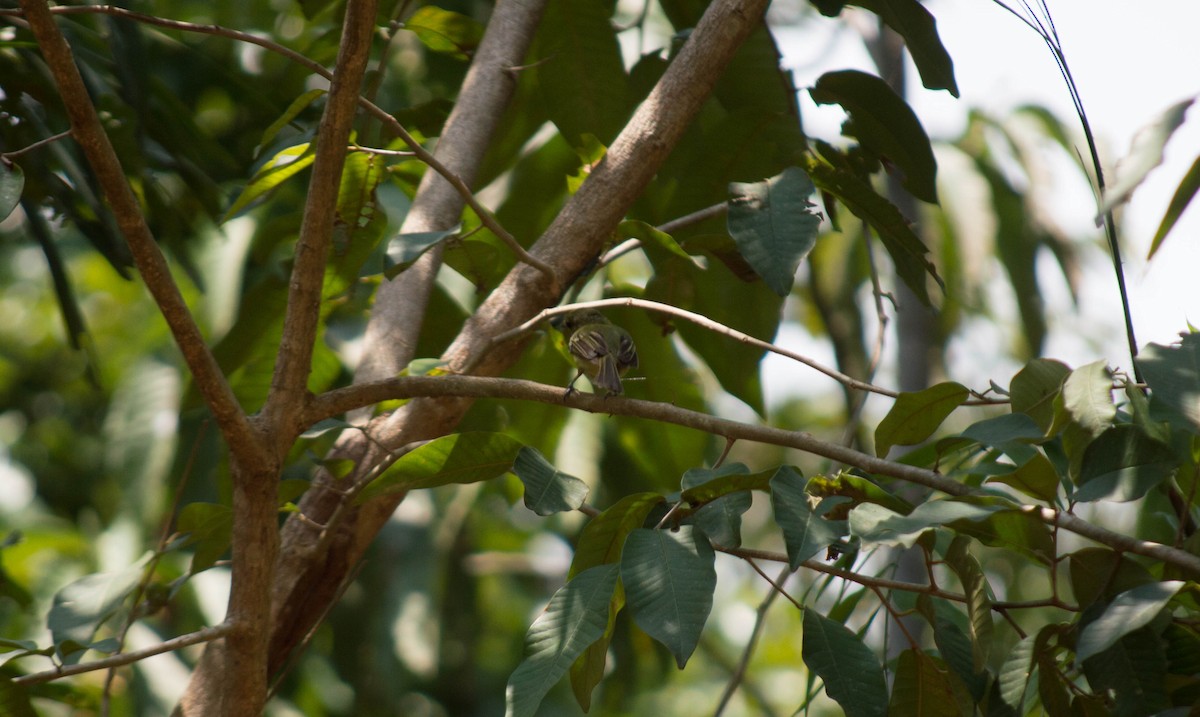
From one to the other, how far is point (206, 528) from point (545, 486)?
2.18 feet

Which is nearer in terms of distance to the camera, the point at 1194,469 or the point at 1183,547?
the point at 1183,547

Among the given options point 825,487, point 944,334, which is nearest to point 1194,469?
point 825,487

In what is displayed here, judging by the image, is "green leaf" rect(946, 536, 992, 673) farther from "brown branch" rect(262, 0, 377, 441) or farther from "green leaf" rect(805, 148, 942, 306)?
"brown branch" rect(262, 0, 377, 441)

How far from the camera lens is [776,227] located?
4.99 feet

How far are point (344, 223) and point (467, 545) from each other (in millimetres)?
3332

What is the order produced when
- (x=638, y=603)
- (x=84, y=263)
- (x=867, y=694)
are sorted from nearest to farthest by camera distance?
1. (x=638, y=603)
2. (x=867, y=694)
3. (x=84, y=263)

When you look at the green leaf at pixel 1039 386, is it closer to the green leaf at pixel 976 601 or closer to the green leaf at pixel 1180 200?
the green leaf at pixel 976 601

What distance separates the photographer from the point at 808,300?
553cm

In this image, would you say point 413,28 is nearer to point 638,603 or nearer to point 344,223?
point 344,223

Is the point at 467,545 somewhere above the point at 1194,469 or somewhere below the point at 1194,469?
below

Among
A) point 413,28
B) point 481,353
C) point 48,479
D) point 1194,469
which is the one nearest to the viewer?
point 1194,469

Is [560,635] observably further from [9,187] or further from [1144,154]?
[9,187]

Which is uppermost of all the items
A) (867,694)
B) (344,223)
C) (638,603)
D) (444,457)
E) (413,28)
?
(413,28)

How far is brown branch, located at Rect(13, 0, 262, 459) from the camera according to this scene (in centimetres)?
120
